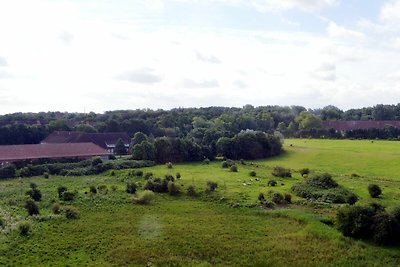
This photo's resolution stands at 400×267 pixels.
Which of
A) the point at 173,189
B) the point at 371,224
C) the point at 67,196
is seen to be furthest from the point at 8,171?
the point at 371,224

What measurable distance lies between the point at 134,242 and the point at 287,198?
17640mm

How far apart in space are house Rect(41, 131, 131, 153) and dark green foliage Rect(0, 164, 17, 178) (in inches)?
1093

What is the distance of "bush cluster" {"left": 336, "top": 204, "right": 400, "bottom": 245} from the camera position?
109 ft

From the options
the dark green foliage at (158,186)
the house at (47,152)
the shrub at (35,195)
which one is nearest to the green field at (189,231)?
Result: the shrub at (35,195)

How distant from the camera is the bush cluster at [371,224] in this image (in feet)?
109

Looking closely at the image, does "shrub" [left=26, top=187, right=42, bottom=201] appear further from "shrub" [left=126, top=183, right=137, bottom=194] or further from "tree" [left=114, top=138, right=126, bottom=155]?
"tree" [left=114, top=138, right=126, bottom=155]

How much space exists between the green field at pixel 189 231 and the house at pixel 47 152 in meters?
16.1

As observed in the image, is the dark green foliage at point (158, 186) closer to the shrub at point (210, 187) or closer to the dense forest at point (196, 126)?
the shrub at point (210, 187)

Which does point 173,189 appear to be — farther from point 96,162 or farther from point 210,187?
point 96,162

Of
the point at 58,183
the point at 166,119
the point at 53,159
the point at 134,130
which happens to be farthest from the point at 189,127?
the point at 58,183

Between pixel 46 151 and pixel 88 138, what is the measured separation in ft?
60.5

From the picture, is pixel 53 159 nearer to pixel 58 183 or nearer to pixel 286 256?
pixel 58 183

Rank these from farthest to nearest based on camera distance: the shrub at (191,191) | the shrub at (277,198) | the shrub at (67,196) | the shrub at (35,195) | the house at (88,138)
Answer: the house at (88,138), the shrub at (191,191), the shrub at (35,195), the shrub at (67,196), the shrub at (277,198)

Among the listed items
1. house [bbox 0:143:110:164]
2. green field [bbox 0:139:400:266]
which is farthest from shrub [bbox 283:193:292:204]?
house [bbox 0:143:110:164]
